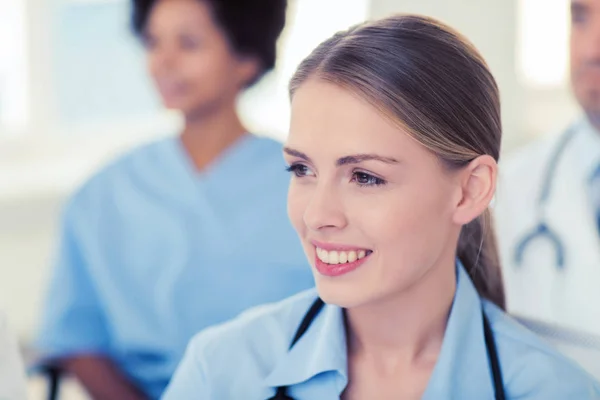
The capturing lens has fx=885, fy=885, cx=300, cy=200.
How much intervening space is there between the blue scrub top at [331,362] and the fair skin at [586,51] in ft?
1.43

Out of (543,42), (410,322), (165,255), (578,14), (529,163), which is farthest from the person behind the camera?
(543,42)

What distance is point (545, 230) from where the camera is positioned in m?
1.27

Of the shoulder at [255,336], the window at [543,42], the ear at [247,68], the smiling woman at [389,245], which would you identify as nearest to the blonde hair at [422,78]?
the smiling woman at [389,245]

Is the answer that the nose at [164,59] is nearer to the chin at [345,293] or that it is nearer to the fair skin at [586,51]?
the fair skin at [586,51]

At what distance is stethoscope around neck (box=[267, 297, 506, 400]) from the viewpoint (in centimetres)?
88

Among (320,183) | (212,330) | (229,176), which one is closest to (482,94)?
(320,183)

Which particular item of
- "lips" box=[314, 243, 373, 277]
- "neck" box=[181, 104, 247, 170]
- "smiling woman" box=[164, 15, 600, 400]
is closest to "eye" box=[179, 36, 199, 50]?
"neck" box=[181, 104, 247, 170]

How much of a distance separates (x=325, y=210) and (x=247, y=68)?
81 centimetres

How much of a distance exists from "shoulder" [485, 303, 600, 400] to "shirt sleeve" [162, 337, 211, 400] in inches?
12.3

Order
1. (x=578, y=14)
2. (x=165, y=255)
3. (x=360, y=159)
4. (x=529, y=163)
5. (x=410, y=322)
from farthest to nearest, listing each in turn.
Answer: (x=165, y=255) → (x=529, y=163) → (x=578, y=14) → (x=410, y=322) → (x=360, y=159)

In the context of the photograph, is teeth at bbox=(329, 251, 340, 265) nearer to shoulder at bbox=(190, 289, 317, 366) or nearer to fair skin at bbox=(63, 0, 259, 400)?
shoulder at bbox=(190, 289, 317, 366)

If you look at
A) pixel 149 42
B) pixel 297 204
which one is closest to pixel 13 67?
pixel 149 42

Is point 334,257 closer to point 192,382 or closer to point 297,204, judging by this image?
point 297,204

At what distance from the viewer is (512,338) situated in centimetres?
92
